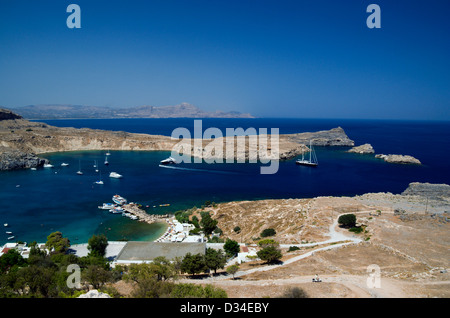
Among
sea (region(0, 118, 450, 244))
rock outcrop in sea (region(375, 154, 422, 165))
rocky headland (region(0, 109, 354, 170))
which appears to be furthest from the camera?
rocky headland (region(0, 109, 354, 170))

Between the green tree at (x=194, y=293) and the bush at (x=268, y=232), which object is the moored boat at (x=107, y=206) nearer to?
the bush at (x=268, y=232)

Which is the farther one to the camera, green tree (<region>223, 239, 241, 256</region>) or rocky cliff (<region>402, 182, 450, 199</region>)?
rocky cliff (<region>402, 182, 450, 199</region>)

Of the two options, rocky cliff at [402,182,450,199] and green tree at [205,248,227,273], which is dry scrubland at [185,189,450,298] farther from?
rocky cliff at [402,182,450,199]

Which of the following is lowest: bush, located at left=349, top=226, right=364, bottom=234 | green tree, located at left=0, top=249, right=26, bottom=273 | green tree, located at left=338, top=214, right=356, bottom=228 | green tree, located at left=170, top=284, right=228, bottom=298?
green tree, located at left=0, top=249, right=26, bottom=273

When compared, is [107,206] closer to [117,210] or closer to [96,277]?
[117,210]

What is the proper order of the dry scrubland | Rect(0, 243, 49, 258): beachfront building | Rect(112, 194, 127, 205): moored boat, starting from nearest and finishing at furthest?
the dry scrubland → Rect(0, 243, 49, 258): beachfront building → Rect(112, 194, 127, 205): moored boat

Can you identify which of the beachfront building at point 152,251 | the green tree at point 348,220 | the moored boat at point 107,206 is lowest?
the moored boat at point 107,206

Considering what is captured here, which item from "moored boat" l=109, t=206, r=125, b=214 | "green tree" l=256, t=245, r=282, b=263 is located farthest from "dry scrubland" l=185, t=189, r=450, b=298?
"moored boat" l=109, t=206, r=125, b=214

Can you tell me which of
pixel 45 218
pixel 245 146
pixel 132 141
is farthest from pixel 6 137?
pixel 245 146

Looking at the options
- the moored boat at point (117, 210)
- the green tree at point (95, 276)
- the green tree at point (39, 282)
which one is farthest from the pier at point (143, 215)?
the green tree at point (39, 282)
